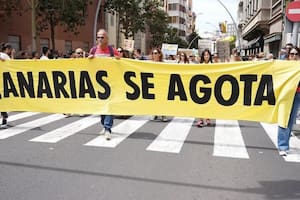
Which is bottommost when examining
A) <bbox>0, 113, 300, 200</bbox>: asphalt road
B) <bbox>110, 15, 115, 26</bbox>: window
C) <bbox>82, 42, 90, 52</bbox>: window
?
<bbox>0, 113, 300, 200</bbox>: asphalt road

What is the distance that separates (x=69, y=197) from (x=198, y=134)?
14.3 ft

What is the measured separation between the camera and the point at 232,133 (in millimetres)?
8719

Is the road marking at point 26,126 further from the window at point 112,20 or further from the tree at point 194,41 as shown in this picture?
the tree at point 194,41

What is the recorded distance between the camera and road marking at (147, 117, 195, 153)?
23.4ft

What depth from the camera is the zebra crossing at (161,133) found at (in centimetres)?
709

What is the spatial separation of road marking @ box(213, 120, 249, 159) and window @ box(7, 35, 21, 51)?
1950 centimetres

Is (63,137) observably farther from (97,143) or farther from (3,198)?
(3,198)

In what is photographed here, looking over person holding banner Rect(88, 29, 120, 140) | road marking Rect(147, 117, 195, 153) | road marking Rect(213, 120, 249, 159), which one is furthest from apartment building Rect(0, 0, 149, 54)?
person holding banner Rect(88, 29, 120, 140)

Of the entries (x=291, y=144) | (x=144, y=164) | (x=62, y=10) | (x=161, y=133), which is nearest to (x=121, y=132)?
(x=161, y=133)

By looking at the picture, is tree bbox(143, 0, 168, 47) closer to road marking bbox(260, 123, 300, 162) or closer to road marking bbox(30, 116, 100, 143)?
road marking bbox(30, 116, 100, 143)

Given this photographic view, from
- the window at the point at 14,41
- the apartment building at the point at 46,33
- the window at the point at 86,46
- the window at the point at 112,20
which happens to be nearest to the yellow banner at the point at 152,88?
the apartment building at the point at 46,33

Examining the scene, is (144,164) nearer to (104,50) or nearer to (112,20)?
(104,50)

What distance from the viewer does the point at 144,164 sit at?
6.07 m

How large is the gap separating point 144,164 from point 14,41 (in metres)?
22.6
